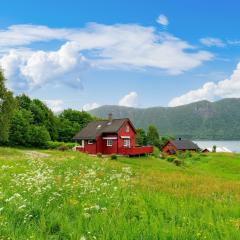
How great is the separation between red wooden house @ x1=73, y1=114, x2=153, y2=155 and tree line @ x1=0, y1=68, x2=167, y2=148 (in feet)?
43.7

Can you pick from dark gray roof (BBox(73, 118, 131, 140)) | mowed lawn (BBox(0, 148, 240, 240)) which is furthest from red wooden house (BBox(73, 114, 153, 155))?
mowed lawn (BBox(0, 148, 240, 240))

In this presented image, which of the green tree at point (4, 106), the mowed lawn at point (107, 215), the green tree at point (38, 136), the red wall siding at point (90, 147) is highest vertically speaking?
the green tree at point (4, 106)

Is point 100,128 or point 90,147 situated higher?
point 100,128

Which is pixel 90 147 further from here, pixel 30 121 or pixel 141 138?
pixel 141 138

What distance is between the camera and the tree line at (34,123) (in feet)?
209

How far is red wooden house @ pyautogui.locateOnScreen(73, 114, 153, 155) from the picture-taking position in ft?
247

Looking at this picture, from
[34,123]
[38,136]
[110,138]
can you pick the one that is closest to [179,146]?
[34,123]

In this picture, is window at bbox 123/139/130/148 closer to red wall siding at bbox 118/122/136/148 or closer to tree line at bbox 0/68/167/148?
red wall siding at bbox 118/122/136/148

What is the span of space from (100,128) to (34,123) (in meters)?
31.9

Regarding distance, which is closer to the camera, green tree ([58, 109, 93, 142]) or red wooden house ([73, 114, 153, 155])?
red wooden house ([73, 114, 153, 155])

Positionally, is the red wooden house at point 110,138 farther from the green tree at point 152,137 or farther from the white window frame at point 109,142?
the green tree at point 152,137

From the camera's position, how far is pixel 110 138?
251ft

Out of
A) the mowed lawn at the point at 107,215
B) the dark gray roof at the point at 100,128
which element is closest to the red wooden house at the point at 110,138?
the dark gray roof at the point at 100,128

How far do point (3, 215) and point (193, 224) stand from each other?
17.0ft
